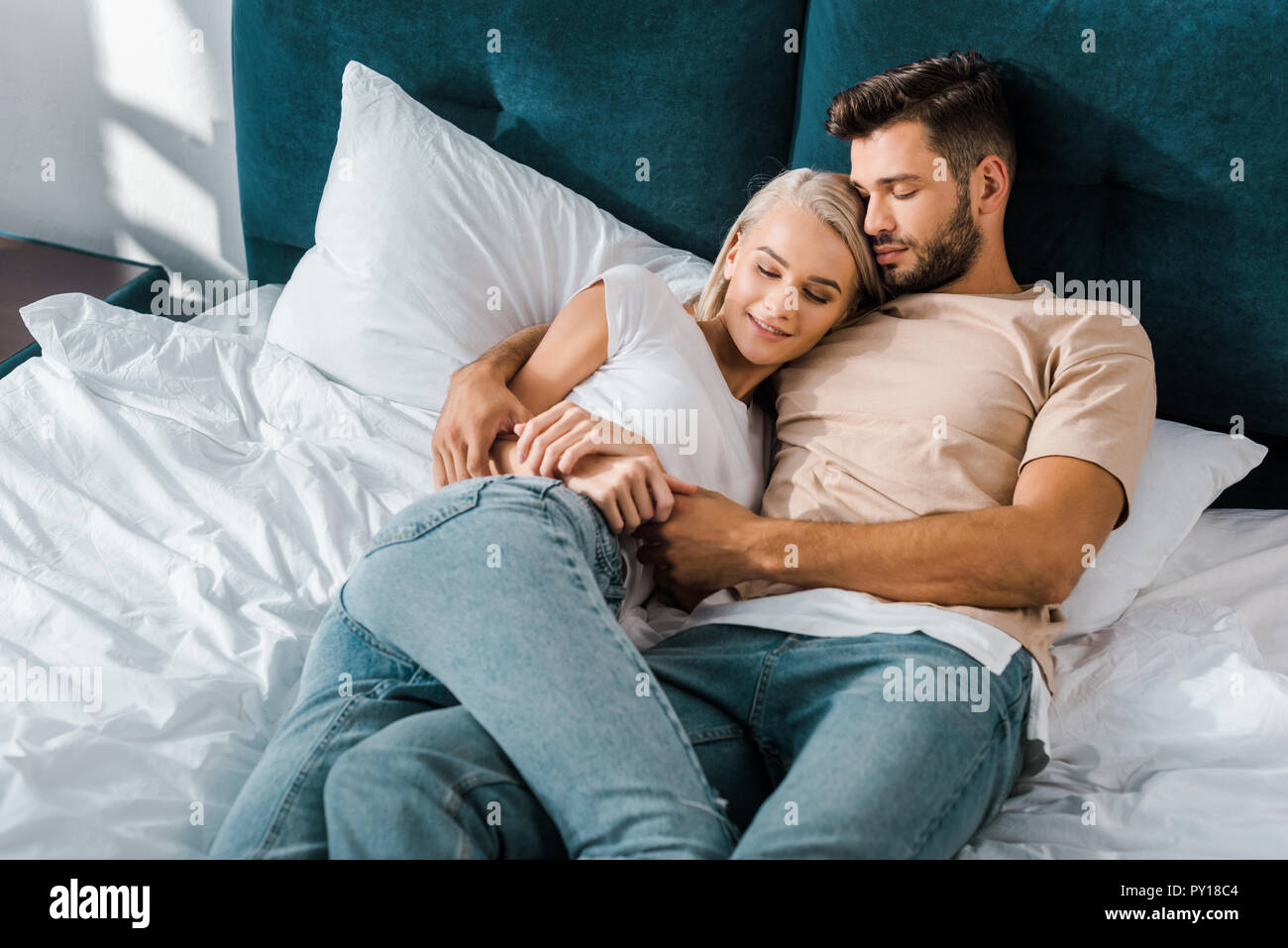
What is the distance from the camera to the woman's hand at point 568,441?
1157mm

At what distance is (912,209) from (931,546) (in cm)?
51

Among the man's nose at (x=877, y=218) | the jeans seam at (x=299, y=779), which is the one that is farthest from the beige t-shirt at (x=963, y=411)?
the jeans seam at (x=299, y=779)

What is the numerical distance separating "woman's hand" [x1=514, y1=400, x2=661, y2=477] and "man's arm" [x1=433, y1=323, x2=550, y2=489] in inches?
1.7

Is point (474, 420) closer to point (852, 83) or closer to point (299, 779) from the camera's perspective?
point (299, 779)

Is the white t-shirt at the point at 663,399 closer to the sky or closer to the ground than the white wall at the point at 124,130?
closer to the ground

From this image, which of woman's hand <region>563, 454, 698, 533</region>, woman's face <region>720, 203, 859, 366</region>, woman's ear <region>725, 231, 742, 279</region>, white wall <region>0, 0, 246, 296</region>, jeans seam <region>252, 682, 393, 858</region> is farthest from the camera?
white wall <region>0, 0, 246, 296</region>

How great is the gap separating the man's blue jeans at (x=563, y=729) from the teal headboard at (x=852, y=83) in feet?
2.35

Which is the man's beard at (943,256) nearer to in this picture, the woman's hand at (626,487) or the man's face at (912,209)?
the man's face at (912,209)

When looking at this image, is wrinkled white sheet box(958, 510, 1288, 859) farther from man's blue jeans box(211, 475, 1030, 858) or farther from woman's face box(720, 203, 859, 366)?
woman's face box(720, 203, 859, 366)

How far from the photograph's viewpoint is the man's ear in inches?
55.2

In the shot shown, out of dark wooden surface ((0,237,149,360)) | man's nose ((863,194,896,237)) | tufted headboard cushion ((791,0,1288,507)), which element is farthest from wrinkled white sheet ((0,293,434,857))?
tufted headboard cushion ((791,0,1288,507))

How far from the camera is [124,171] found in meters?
2.25

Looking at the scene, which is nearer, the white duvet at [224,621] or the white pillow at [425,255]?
the white duvet at [224,621]

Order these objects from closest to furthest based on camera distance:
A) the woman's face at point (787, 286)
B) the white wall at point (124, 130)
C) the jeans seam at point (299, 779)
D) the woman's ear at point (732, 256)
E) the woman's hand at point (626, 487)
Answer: the jeans seam at point (299, 779), the woman's hand at point (626, 487), the woman's face at point (787, 286), the woman's ear at point (732, 256), the white wall at point (124, 130)
